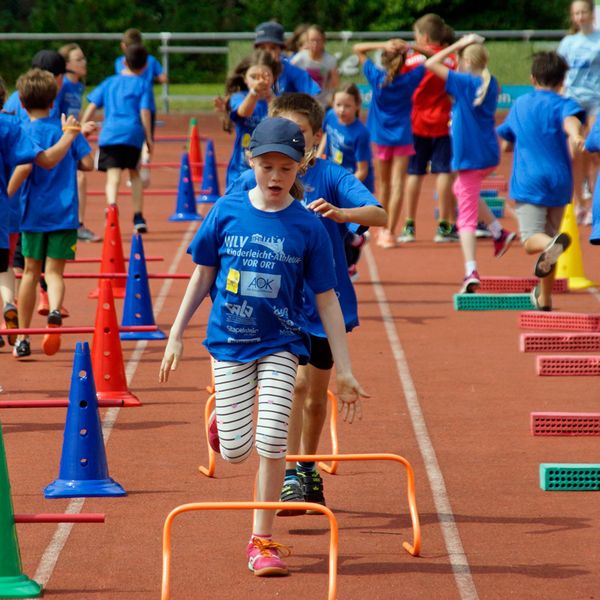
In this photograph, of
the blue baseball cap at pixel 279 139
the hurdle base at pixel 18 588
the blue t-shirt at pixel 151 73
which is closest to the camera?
the hurdle base at pixel 18 588

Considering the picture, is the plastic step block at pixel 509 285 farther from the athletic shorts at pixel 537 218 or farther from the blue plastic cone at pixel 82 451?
the blue plastic cone at pixel 82 451

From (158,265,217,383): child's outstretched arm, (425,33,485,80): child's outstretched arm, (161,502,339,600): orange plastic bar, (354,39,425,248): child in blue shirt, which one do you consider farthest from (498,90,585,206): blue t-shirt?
(161,502,339,600): orange plastic bar

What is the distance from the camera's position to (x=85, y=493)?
7.15 m

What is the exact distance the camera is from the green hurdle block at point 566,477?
7.34m

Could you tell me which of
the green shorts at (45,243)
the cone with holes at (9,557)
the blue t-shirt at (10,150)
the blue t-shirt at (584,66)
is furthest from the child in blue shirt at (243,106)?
the blue t-shirt at (584,66)

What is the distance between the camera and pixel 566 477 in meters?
7.36

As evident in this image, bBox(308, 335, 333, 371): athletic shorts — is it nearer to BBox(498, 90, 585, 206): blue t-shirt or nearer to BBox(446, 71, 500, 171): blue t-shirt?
BBox(498, 90, 585, 206): blue t-shirt

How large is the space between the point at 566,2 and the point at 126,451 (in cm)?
3518

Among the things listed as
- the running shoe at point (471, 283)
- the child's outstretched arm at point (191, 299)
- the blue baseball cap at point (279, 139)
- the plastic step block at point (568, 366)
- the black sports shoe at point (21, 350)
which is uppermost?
the blue baseball cap at point (279, 139)

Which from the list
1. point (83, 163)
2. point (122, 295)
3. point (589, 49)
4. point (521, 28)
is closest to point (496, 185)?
point (589, 49)

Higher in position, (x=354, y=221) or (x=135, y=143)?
(x=354, y=221)

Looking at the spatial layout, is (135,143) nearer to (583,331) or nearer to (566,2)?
(583,331)

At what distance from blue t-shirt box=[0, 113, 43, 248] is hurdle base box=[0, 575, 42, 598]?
4273mm

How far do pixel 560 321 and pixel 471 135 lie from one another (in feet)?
7.61
